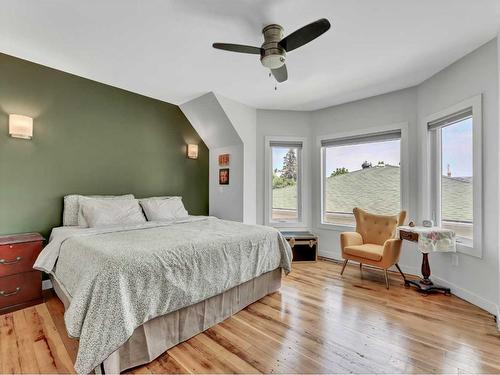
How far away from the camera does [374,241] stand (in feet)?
11.8

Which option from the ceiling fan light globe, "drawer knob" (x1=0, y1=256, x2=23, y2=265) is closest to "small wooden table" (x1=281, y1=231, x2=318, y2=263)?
the ceiling fan light globe

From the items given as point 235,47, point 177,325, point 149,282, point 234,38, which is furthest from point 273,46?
point 177,325

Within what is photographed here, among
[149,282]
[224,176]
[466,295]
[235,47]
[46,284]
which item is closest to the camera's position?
[149,282]

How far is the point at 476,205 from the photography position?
2604 mm

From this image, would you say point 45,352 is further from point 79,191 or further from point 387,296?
point 387,296

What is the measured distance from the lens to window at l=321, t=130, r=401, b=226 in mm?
3852

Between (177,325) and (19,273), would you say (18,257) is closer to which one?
(19,273)

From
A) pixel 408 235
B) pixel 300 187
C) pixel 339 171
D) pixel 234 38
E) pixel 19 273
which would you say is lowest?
pixel 19 273

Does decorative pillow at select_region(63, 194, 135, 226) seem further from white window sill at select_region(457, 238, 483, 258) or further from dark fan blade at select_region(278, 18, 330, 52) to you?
white window sill at select_region(457, 238, 483, 258)

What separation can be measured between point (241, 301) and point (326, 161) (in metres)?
3.02

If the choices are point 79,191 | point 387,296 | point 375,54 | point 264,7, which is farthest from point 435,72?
point 79,191

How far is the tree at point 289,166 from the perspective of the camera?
4.67m

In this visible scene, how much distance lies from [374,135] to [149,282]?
381 centimetres

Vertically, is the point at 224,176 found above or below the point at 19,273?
above
